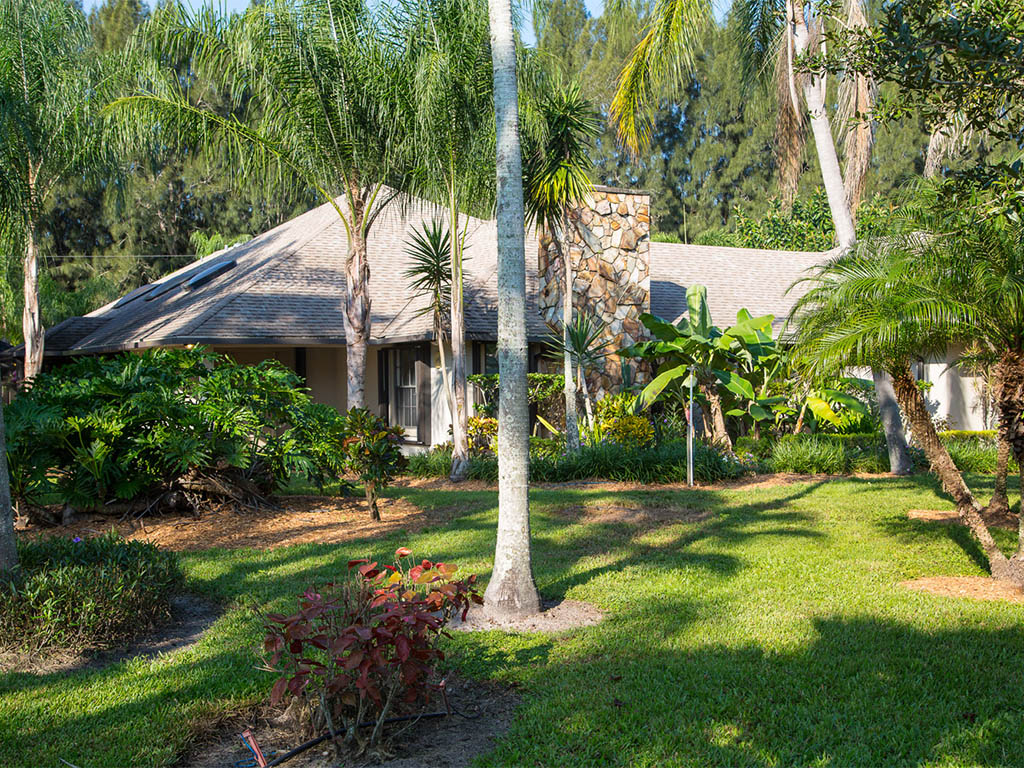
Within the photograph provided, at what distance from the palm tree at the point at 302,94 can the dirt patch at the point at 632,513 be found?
4482 mm

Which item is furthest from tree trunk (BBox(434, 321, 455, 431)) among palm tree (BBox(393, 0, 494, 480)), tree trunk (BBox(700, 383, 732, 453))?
tree trunk (BBox(700, 383, 732, 453))

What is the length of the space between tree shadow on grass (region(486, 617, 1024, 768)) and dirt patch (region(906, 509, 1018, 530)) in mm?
3470

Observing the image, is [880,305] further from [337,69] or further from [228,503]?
[337,69]

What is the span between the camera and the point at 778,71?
44.8ft

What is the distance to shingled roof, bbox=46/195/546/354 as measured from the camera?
57.7ft

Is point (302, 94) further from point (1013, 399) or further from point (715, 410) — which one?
point (1013, 399)

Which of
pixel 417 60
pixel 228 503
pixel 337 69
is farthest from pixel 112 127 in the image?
pixel 228 503

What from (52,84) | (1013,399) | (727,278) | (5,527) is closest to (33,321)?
(52,84)

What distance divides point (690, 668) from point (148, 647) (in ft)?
12.4

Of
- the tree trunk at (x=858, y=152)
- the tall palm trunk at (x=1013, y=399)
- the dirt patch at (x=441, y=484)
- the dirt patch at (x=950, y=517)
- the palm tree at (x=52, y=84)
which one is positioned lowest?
the dirt patch at (x=441, y=484)

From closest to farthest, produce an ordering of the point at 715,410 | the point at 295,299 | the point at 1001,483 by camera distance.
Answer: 1. the point at 1001,483
2. the point at 715,410
3. the point at 295,299

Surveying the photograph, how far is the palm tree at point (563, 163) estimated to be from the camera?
46.0 feet

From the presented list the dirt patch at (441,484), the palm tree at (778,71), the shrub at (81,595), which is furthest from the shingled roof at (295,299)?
the shrub at (81,595)

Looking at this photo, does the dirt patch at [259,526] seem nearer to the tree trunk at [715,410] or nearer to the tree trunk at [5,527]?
the tree trunk at [5,527]
